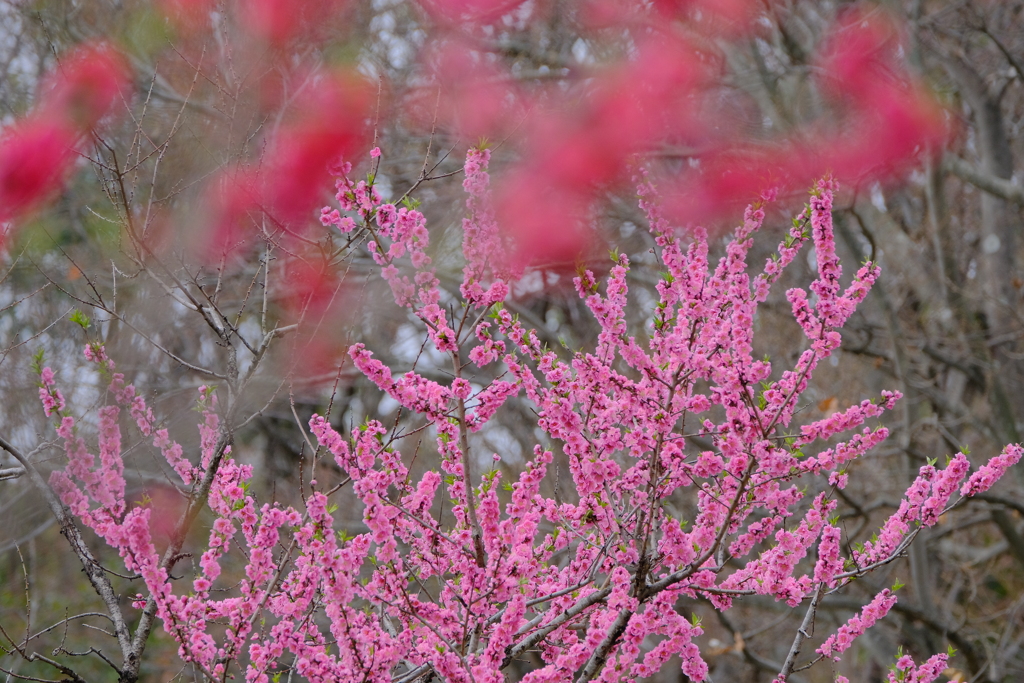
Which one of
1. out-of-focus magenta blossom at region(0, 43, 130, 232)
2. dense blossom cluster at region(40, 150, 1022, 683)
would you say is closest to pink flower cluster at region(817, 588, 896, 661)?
dense blossom cluster at region(40, 150, 1022, 683)

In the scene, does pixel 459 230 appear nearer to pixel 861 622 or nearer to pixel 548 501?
pixel 548 501

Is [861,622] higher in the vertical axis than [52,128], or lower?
lower

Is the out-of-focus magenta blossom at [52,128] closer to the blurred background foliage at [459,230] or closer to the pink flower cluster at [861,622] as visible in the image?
the blurred background foliage at [459,230]

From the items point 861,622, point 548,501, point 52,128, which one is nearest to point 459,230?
point 52,128

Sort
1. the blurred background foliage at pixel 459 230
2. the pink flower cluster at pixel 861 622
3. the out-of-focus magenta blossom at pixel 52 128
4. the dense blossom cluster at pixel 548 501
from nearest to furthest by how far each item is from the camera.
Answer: the dense blossom cluster at pixel 548 501
the pink flower cluster at pixel 861 622
the out-of-focus magenta blossom at pixel 52 128
the blurred background foliage at pixel 459 230

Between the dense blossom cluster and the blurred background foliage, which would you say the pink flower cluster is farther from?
the blurred background foliage

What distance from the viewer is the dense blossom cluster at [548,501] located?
103 inches

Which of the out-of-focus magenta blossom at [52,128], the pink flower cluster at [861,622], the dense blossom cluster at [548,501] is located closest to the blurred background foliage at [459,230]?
the out-of-focus magenta blossom at [52,128]

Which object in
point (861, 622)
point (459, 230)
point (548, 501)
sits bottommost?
point (861, 622)

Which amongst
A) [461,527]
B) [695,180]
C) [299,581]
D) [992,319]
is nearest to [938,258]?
[992,319]

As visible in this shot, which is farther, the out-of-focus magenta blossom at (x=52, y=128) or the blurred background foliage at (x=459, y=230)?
the blurred background foliage at (x=459, y=230)

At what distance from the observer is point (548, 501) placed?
3.00 m

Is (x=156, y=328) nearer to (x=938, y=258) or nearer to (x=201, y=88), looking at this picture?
(x=201, y=88)

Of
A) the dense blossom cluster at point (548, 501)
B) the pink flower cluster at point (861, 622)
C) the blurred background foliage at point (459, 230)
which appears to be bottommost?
the pink flower cluster at point (861, 622)
